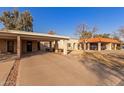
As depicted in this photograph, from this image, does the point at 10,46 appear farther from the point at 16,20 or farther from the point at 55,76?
the point at 16,20

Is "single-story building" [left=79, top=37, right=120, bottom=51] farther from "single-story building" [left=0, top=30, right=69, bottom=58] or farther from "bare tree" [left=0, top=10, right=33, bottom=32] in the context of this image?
"single-story building" [left=0, top=30, right=69, bottom=58]

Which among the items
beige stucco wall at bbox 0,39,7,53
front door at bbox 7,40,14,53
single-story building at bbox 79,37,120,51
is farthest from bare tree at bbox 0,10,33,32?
beige stucco wall at bbox 0,39,7,53

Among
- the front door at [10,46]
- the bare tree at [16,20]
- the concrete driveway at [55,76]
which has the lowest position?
the concrete driveway at [55,76]

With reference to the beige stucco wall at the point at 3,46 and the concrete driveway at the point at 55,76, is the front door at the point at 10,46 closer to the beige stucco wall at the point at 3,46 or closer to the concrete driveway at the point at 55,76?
the beige stucco wall at the point at 3,46

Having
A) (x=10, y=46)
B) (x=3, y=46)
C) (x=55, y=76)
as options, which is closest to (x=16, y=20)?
(x=10, y=46)

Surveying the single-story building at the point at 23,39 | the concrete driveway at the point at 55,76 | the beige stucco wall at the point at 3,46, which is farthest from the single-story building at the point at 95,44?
the concrete driveway at the point at 55,76

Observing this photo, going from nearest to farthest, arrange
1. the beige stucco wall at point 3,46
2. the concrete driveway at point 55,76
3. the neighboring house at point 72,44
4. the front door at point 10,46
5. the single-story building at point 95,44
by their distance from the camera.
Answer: the concrete driveway at point 55,76, the beige stucco wall at point 3,46, the front door at point 10,46, the neighboring house at point 72,44, the single-story building at point 95,44

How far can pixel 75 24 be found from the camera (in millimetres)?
36750

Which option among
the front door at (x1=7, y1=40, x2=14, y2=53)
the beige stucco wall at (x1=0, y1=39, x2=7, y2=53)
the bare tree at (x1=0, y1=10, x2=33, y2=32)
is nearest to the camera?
the beige stucco wall at (x1=0, y1=39, x2=7, y2=53)
